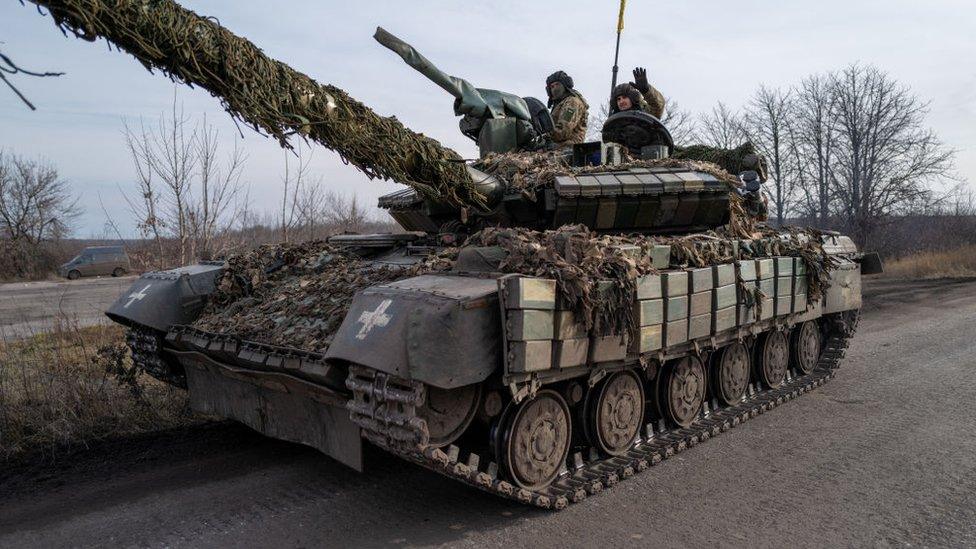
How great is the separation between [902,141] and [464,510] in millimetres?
25276

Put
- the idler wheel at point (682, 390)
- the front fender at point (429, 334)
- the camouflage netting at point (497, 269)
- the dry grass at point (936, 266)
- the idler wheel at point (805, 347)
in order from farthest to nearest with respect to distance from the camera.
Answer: the dry grass at point (936, 266) < the idler wheel at point (805, 347) < the idler wheel at point (682, 390) < the camouflage netting at point (497, 269) < the front fender at point (429, 334)

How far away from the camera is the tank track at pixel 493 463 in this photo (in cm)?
412

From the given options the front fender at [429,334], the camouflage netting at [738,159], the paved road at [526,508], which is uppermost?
the camouflage netting at [738,159]

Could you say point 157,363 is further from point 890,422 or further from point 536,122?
point 890,422

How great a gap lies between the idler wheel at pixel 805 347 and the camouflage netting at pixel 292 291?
189 inches

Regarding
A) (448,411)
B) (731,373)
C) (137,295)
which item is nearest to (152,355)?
(137,295)

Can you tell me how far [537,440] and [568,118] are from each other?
154 inches

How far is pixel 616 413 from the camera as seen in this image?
5.60 metres

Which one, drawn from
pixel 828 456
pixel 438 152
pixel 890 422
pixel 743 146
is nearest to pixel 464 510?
pixel 438 152

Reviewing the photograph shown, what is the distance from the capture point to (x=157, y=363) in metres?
6.53

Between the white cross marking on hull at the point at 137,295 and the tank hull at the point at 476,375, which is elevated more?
the white cross marking on hull at the point at 137,295

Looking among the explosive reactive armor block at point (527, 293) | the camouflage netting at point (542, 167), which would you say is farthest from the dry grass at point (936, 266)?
the explosive reactive armor block at point (527, 293)

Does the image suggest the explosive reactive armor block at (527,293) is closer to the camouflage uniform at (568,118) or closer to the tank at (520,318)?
the tank at (520,318)

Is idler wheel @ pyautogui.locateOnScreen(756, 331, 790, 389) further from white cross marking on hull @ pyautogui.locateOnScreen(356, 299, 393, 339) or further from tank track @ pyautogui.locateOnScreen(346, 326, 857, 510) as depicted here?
white cross marking on hull @ pyautogui.locateOnScreen(356, 299, 393, 339)
